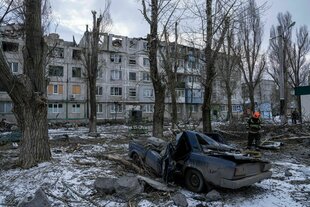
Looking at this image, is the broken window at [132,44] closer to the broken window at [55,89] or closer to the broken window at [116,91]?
the broken window at [116,91]

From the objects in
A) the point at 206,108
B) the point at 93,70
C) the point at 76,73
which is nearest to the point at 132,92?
the point at 76,73

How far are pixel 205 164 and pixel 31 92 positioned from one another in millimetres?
6031

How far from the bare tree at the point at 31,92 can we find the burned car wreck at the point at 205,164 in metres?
3.83

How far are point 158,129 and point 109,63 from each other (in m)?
39.4

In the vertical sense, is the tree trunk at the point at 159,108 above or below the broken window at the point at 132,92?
below

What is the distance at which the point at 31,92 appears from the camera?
410 inches

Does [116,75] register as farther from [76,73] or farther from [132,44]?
[76,73]

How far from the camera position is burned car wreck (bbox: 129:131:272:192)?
7504 mm

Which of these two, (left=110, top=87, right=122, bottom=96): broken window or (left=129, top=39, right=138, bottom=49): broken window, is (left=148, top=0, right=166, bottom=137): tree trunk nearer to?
(left=110, top=87, right=122, bottom=96): broken window

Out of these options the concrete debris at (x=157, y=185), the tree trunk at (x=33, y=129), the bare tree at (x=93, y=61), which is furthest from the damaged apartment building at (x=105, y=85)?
the concrete debris at (x=157, y=185)

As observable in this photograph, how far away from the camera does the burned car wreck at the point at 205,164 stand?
24.6 feet

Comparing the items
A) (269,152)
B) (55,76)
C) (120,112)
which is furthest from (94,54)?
(120,112)

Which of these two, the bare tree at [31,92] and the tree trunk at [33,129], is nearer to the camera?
the bare tree at [31,92]

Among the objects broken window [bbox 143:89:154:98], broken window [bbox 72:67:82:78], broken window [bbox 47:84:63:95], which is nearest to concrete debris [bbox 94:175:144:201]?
broken window [bbox 47:84:63:95]
